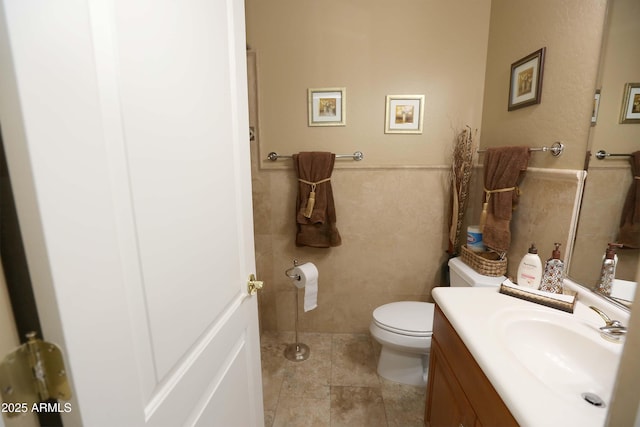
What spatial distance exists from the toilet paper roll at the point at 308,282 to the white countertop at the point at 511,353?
0.87 metres

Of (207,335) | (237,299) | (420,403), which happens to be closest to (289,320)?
(420,403)

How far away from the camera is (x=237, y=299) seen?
0.90 m

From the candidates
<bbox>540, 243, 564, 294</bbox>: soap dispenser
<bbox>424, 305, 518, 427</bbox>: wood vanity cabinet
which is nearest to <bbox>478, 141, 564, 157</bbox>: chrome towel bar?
<bbox>540, 243, 564, 294</bbox>: soap dispenser

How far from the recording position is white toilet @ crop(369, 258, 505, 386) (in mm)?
1521

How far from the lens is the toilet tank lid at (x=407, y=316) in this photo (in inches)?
61.3

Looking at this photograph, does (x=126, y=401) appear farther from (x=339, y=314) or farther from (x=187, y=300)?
(x=339, y=314)

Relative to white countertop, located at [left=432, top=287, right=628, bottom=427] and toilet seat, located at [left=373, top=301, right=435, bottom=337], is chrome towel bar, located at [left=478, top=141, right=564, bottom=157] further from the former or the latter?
toilet seat, located at [left=373, top=301, right=435, bottom=337]

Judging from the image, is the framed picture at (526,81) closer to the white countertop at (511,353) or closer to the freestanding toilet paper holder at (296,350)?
the white countertop at (511,353)

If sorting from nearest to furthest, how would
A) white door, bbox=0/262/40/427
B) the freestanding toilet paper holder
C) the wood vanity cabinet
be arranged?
white door, bbox=0/262/40/427 → the wood vanity cabinet → the freestanding toilet paper holder

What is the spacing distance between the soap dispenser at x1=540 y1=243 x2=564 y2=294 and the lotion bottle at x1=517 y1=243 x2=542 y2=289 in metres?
0.02

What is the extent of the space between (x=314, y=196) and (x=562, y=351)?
137cm

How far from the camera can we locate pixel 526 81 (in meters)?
1.36

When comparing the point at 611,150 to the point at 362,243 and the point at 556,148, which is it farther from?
the point at 362,243

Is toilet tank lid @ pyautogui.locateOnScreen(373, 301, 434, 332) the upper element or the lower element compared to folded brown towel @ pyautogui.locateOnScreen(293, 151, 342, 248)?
lower
